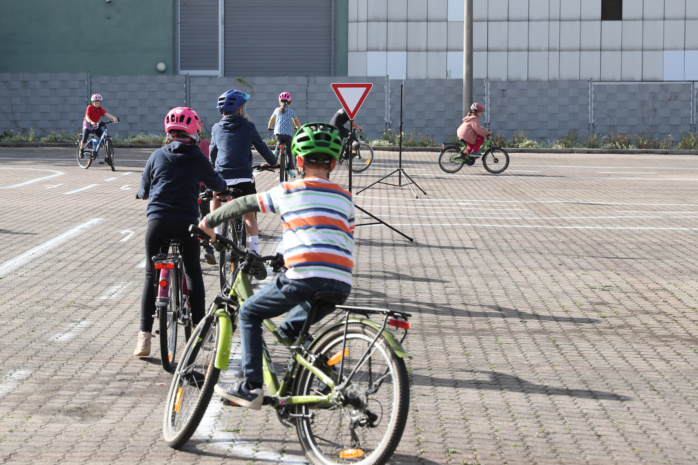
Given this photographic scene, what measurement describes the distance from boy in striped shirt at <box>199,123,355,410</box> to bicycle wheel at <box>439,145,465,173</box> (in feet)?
66.1

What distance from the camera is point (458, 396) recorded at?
6.45m

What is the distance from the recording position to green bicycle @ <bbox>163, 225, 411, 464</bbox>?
477 cm

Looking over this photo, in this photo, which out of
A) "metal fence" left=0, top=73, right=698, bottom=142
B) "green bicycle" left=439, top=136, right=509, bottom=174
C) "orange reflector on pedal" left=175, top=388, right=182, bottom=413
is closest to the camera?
"orange reflector on pedal" left=175, top=388, right=182, bottom=413

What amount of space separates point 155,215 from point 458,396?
246cm

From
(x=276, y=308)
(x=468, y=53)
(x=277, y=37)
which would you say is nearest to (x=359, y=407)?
(x=276, y=308)

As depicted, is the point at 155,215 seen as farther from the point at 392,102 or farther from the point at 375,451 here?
the point at 392,102

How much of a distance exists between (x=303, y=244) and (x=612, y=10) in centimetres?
3834

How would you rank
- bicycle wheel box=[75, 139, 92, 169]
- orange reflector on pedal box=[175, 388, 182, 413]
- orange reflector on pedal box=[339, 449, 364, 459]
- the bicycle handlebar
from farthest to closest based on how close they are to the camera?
bicycle wheel box=[75, 139, 92, 169] → orange reflector on pedal box=[175, 388, 182, 413] → the bicycle handlebar → orange reflector on pedal box=[339, 449, 364, 459]

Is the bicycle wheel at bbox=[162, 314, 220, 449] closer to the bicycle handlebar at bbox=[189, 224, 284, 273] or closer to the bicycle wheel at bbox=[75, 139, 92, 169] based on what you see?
the bicycle handlebar at bbox=[189, 224, 284, 273]

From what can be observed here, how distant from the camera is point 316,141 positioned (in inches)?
201

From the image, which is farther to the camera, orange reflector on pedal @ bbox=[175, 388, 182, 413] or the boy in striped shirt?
orange reflector on pedal @ bbox=[175, 388, 182, 413]

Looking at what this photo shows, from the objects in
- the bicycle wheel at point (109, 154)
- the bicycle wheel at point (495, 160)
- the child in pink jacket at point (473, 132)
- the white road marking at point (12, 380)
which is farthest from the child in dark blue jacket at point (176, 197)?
the bicycle wheel at point (495, 160)

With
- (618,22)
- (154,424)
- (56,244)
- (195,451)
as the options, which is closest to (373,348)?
(195,451)

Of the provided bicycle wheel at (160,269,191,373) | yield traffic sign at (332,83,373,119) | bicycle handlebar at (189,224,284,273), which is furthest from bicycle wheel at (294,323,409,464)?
yield traffic sign at (332,83,373,119)
